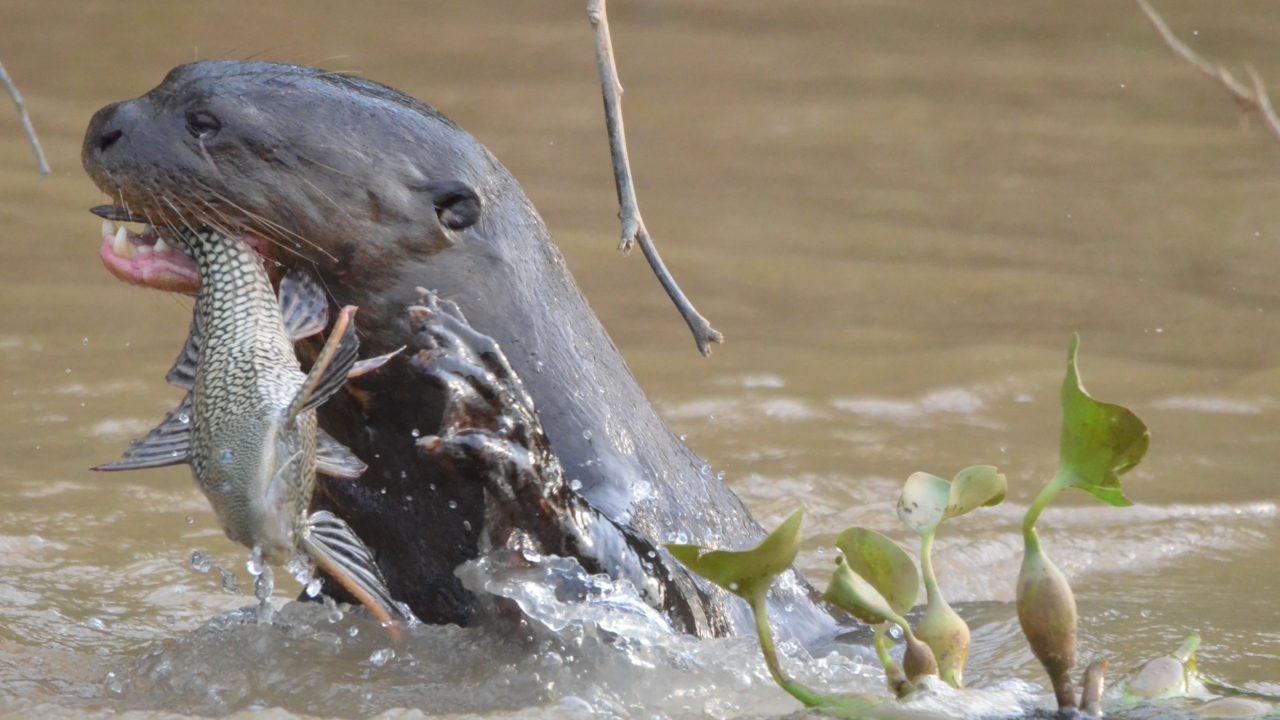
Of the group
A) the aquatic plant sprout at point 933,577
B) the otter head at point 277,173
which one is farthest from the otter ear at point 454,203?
the aquatic plant sprout at point 933,577

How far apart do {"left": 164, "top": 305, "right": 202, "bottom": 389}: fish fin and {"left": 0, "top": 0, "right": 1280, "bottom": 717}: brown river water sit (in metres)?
0.54

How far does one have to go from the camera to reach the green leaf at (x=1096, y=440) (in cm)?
195

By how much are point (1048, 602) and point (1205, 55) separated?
22.9 ft

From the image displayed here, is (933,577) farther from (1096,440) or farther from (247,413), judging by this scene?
(247,413)

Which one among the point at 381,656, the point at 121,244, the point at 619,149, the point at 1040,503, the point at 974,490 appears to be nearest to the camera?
the point at 1040,503

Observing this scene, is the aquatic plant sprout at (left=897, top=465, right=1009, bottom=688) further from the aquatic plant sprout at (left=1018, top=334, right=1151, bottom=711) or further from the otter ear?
the otter ear

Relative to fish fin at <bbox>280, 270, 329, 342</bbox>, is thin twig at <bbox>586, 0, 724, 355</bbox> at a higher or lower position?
higher

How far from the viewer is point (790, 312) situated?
6.16 metres

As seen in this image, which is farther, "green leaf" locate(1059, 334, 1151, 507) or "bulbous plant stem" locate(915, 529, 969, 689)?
"bulbous plant stem" locate(915, 529, 969, 689)

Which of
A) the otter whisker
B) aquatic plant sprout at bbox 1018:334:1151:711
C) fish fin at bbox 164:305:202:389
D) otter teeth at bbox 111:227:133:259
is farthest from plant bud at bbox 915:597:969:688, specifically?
A: otter teeth at bbox 111:227:133:259

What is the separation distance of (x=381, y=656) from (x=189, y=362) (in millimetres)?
691

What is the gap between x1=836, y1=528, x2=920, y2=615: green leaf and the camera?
80.5 inches

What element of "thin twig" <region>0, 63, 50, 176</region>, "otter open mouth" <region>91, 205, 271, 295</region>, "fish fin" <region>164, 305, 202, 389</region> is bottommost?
"fish fin" <region>164, 305, 202, 389</region>

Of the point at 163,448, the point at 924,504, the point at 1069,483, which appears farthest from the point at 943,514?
the point at 163,448
